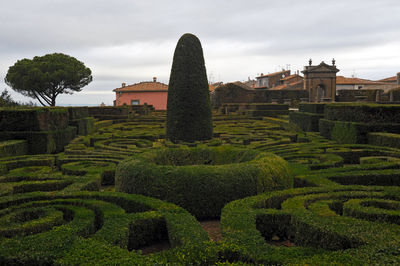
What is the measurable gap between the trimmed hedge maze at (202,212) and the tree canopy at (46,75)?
127 ft

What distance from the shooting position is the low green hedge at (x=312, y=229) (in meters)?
3.75

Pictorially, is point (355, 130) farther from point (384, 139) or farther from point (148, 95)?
point (148, 95)

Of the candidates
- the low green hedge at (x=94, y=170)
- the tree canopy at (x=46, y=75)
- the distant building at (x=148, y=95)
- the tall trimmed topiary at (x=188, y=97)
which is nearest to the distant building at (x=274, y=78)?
the distant building at (x=148, y=95)

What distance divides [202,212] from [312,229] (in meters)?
2.38

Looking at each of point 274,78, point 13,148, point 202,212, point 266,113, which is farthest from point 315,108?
point 274,78

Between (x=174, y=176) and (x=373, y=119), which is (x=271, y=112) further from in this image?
(x=174, y=176)

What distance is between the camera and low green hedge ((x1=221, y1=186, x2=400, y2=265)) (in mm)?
3749

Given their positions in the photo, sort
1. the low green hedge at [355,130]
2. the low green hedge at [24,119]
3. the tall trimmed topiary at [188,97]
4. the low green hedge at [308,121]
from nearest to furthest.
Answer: the low green hedge at [24,119] < the low green hedge at [355,130] < the tall trimmed topiary at [188,97] < the low green hedge at [308,121]

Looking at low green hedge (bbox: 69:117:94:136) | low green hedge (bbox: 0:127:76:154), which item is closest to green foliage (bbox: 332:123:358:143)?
low green hedge (bbox: 0:127:76:154)

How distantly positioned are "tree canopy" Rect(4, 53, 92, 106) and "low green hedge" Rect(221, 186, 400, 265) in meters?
44.9

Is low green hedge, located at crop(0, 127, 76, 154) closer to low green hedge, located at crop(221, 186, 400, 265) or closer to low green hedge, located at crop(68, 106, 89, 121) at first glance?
low green hedge, located at crop(68, 106, 89, 121)

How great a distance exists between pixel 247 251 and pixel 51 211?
10.9 ft

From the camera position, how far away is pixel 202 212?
6.34 m

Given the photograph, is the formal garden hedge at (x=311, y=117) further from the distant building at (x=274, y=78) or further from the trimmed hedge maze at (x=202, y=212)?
the distant building at (x=274, y=78)
